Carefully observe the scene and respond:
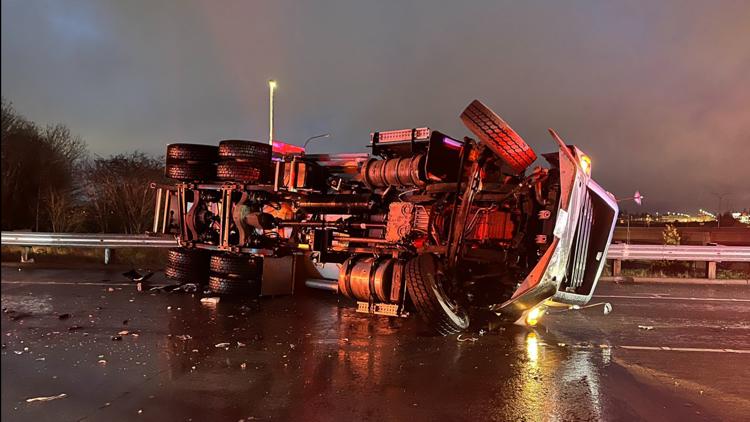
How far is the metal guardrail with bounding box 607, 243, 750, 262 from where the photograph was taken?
11992 millimetres

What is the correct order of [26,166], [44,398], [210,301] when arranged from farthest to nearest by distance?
[210,301]
[44,398]
[26,166]

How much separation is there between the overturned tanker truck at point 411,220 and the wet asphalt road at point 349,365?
591mm

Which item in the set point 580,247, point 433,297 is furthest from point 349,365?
point 580,247

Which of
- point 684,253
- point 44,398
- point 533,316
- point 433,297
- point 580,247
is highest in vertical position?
point 580,247

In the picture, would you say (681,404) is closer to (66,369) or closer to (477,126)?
(477,126)

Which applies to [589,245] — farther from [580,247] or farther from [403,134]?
[403,134]

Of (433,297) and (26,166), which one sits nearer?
(26,166)

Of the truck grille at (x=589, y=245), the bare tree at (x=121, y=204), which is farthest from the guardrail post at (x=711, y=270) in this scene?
the bare tree at (x=121, y=204)

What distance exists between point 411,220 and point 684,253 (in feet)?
28.3

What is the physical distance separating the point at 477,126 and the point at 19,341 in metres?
5.52

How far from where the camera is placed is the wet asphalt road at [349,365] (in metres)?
3.78

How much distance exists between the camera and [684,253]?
1212cm

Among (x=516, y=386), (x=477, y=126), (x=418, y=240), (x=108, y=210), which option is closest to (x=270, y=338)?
(x=418, y=240)

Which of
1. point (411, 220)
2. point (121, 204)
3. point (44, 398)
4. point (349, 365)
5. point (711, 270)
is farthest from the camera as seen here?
point (121, 204)
